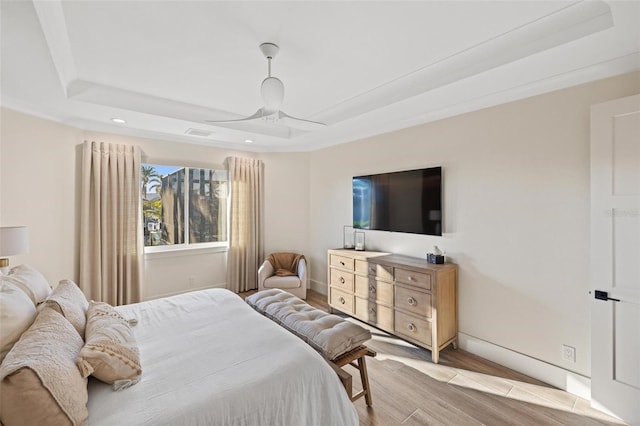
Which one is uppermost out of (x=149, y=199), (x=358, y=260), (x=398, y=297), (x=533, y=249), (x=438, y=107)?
(x=438, y=107)

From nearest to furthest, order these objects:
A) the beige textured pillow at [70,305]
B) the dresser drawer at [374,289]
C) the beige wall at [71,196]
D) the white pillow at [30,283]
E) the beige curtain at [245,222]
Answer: the beige textured pillow at [70,305]
the white pillow at [30,283]
the beige wall at [71,196]
the dresser drawer at [374,289]
the beige curtain at [245,222]

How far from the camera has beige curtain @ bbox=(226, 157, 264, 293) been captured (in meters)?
4.74

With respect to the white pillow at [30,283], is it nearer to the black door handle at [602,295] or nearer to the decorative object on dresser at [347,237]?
the decorative object on dresser at [347,237]

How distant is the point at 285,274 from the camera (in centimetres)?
440

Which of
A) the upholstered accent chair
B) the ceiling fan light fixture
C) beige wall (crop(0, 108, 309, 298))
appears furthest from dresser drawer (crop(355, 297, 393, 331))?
the ceiling fan light fixture

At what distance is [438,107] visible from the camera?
9.75 ft

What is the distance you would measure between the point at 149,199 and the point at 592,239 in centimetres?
506

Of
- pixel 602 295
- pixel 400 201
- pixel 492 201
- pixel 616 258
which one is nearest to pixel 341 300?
pixel 400 201

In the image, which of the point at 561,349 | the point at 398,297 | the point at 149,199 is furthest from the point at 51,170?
the point at 561,349

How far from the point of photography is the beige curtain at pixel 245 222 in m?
4.74

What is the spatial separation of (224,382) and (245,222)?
11.9 feet

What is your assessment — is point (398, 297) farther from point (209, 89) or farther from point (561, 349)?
point (209, 89)

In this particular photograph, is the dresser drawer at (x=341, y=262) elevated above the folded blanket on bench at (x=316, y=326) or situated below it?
above

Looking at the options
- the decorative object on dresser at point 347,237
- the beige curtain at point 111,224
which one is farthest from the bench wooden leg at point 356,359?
the beige curtain at point 111,224
